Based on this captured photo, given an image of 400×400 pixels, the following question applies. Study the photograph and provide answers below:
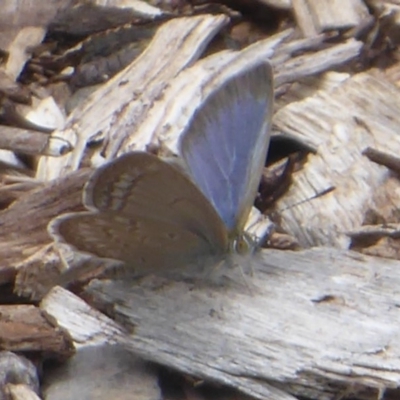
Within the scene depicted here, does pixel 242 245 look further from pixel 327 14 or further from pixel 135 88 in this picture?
pixel 327 14

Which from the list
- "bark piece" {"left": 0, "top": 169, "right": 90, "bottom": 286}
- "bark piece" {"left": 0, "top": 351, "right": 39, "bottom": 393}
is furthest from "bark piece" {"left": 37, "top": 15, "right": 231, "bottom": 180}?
"bark piece" {"left": 0, "top": 351, "right": 39, "bottom": 393}

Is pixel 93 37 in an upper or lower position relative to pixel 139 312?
upper

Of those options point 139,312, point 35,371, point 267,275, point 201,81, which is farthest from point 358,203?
point 35,371

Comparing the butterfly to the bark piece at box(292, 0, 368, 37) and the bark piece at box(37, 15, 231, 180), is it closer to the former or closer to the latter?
the bark piece at box(37, 15, 231, 180)

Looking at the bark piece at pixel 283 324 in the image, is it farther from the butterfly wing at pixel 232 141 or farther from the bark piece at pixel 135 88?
the bark piece at pixel 135 88

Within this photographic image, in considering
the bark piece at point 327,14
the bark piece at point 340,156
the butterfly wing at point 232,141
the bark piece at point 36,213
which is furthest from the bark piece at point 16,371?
the bark piece at point 327,14

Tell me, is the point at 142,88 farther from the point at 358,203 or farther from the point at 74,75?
the point at 358,203
